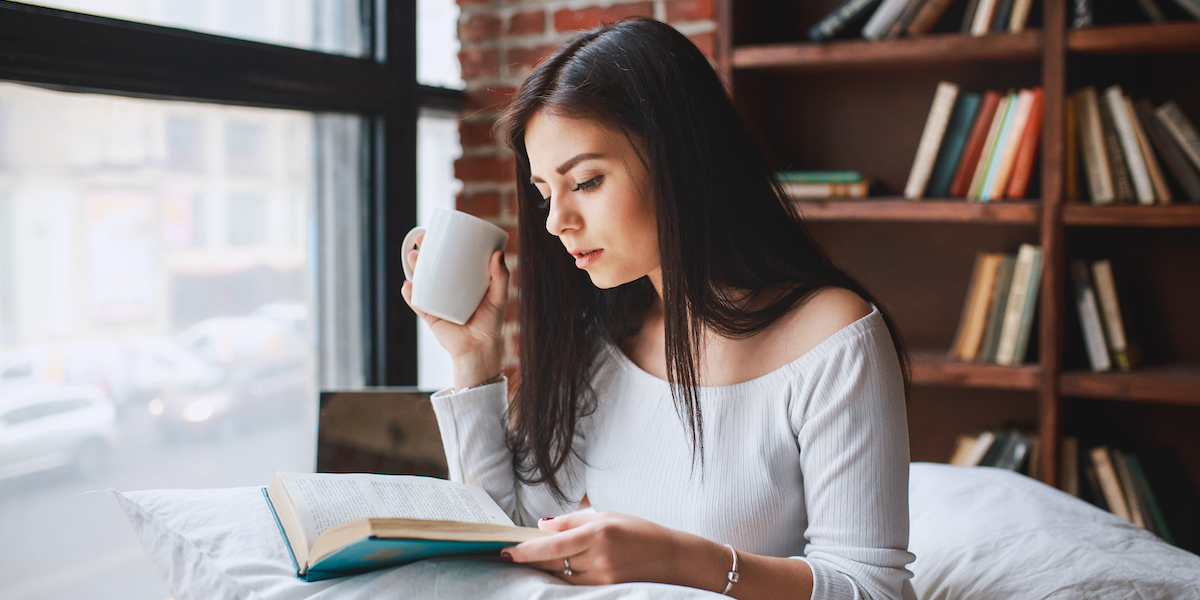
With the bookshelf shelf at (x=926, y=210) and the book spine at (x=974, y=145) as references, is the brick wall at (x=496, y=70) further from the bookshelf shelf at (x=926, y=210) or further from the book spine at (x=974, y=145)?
the book spine at (x=974, y=145)

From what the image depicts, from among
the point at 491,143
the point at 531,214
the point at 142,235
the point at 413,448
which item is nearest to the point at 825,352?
the point at 531,214

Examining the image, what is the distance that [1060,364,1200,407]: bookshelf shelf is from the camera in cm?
149

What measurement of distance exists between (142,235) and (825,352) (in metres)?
1.03

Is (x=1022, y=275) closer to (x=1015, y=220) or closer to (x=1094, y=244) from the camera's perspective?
(x=1015, y=220)

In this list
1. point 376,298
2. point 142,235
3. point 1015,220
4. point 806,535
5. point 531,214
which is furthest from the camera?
point 376,298

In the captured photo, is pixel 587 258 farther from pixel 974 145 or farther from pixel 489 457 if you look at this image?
pixel 974 145

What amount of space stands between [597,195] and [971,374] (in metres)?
1.02

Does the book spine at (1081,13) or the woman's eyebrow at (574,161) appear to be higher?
the book spine at (1081,13)

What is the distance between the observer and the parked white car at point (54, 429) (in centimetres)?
114

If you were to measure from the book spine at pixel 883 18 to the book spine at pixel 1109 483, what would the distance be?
907 mm

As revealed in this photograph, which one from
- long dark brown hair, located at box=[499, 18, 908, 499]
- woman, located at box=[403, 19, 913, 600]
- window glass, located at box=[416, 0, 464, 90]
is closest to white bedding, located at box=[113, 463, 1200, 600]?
woman, located at box=[403, 19, 913, 600]

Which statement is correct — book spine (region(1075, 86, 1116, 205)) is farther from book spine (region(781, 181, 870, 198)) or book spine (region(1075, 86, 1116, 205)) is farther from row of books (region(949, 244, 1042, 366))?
book spine (region(781, 181, 870, 198))

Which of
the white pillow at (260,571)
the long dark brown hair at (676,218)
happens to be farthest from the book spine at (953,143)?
the white pillow at (260,571)

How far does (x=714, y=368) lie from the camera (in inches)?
41.6
